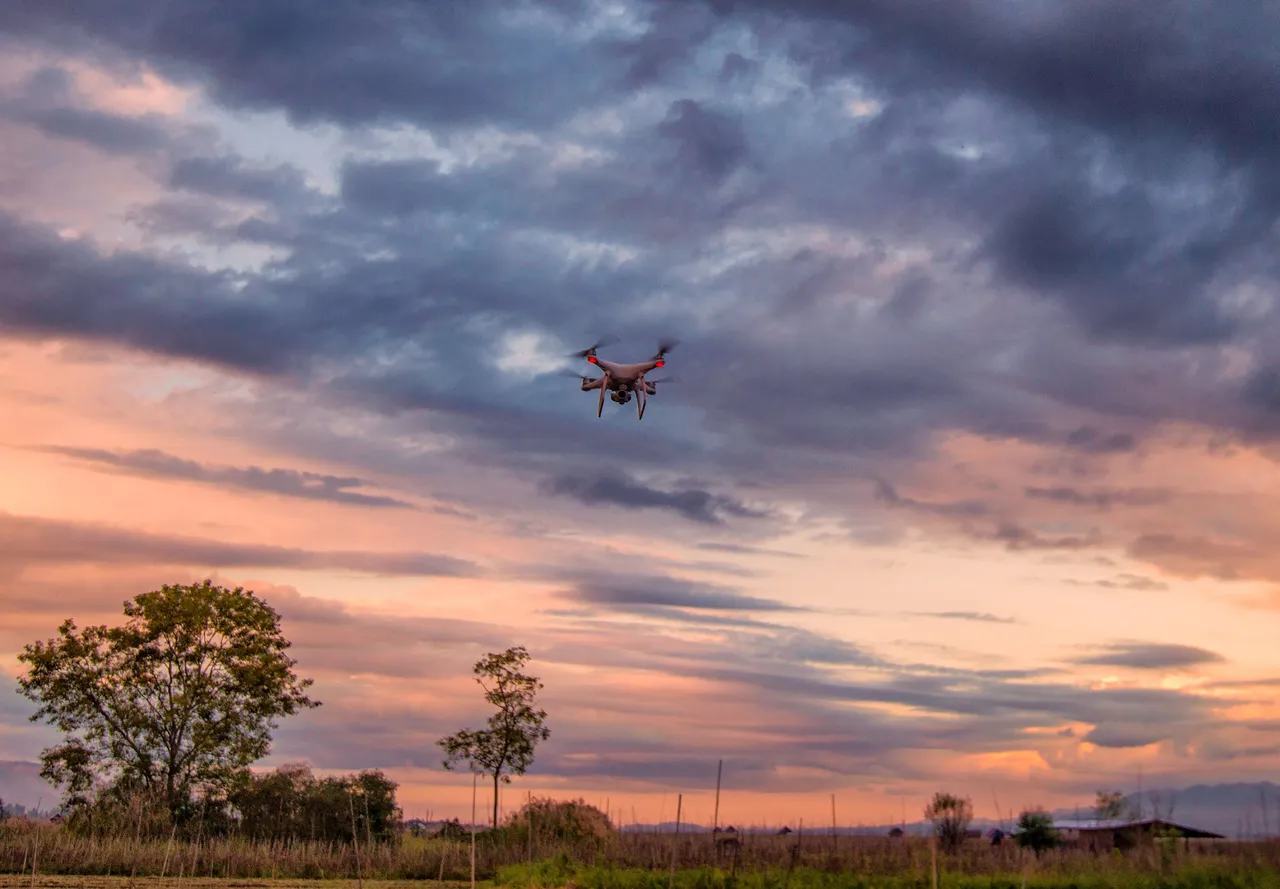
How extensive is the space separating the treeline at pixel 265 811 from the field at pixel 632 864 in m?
1.77

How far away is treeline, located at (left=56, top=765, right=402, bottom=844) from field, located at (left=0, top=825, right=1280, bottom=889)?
5.81ft

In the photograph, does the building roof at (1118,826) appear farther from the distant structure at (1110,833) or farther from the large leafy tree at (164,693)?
the large leafy tree at (164,693)

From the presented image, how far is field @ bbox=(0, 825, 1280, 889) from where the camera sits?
31.6 m

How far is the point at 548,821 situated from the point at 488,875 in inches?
242

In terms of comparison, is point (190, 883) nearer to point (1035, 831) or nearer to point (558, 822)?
point (558, 822)

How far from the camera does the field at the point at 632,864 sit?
31.6m

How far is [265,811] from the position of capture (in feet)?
196

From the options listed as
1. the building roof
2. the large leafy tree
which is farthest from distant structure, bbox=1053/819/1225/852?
the large leafy tree

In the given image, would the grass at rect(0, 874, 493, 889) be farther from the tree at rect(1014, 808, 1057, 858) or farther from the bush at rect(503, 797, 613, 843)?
the tree at rect(1014, 808, 1057, 858)

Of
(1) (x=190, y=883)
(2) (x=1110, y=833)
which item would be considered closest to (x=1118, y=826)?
(2) (x=1110, y=833)

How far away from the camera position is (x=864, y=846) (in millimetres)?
46719

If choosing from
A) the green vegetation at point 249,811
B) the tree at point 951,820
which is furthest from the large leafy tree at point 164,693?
the tree at point 951,820

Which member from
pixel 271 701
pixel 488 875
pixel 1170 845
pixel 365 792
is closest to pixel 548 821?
pixel 488 875

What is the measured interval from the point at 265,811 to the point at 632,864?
23.4m
